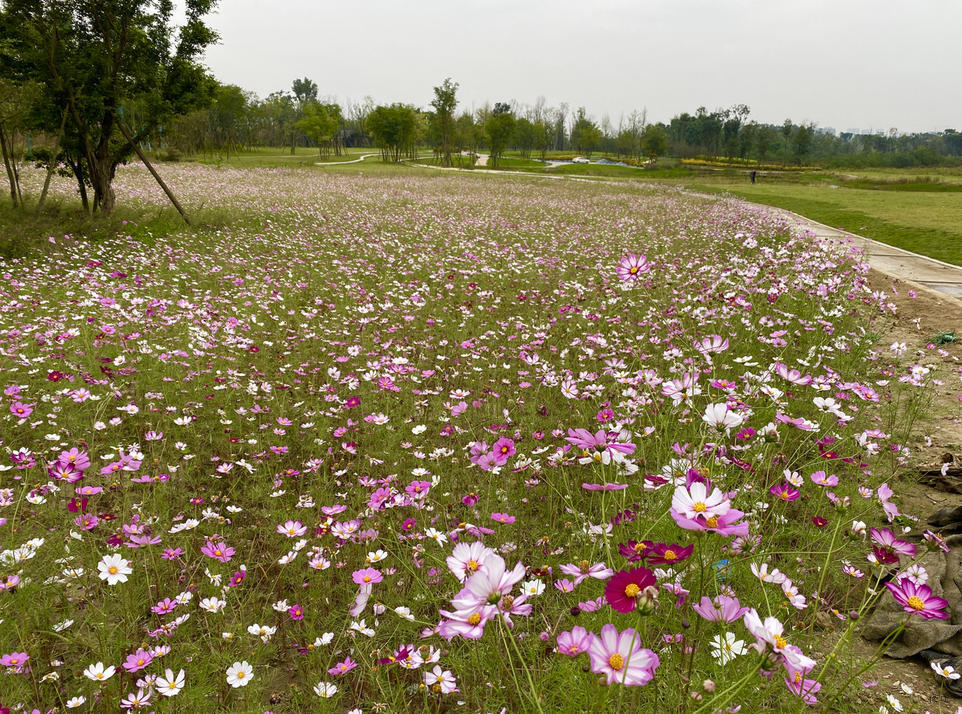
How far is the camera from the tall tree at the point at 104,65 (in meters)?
9.12

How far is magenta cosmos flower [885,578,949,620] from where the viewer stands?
1059 mm

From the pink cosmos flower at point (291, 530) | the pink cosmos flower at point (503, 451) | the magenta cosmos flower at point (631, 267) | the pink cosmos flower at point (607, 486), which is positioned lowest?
the pink cosmos flower at point (291, 530)

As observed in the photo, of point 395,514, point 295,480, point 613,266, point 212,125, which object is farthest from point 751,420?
point 212,125

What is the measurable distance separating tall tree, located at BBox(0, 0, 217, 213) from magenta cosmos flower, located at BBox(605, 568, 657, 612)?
12.6 meters

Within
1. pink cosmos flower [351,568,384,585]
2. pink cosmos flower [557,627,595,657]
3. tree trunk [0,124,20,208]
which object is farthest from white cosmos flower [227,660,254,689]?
tree trunk [0,124,20,208]

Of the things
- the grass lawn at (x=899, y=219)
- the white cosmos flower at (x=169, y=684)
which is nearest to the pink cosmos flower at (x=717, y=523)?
the white cosmos flower at (x=169, y=684)

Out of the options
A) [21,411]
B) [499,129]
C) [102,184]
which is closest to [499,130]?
[499,129]

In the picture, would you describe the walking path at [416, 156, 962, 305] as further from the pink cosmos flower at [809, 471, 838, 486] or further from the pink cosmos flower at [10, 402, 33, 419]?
the pink cosmos flower at [10, 402, 33, 419]

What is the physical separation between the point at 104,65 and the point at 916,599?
535 inches

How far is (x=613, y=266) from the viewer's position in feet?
27.3

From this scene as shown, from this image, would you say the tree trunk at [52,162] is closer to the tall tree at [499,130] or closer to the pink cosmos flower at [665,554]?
the pink cosmos flower at [665,554]

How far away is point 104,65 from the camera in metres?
9.77

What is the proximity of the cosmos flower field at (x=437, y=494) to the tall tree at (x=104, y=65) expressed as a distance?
4417 mm

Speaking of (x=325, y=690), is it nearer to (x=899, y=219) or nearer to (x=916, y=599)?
(x=916, y=599)
